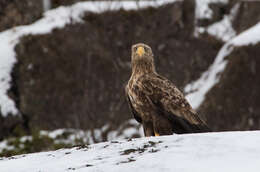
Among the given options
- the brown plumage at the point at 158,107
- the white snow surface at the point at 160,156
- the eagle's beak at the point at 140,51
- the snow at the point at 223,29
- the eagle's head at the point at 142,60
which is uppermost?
the snow at the point at 223,29

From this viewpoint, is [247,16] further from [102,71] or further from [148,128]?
[148,128]

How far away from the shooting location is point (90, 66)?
11906 mm

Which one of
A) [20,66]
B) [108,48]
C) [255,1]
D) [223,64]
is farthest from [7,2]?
[255,1]

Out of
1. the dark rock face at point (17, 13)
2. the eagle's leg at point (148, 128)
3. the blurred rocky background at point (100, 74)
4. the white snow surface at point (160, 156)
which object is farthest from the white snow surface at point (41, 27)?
the white snow surface at point (160, 156)

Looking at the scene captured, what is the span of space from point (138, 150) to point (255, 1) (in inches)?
490

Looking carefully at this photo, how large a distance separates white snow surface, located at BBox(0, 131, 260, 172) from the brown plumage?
0.98m

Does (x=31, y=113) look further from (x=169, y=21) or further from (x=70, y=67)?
(x=169, y=21)

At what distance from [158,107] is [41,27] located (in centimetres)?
752

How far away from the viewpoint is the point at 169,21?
12.6 meters

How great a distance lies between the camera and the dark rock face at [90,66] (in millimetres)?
11453

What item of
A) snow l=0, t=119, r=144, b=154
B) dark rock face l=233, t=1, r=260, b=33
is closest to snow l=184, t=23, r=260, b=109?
snow l=0, t=119, r=144, b=154

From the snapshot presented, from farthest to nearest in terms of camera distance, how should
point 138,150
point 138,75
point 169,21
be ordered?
1. point 169,21
2. point 138,75
3. point 138,150

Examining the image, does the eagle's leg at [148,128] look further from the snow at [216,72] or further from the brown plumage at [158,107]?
the snow at [216,72]

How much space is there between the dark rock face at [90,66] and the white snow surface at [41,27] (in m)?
0.19
